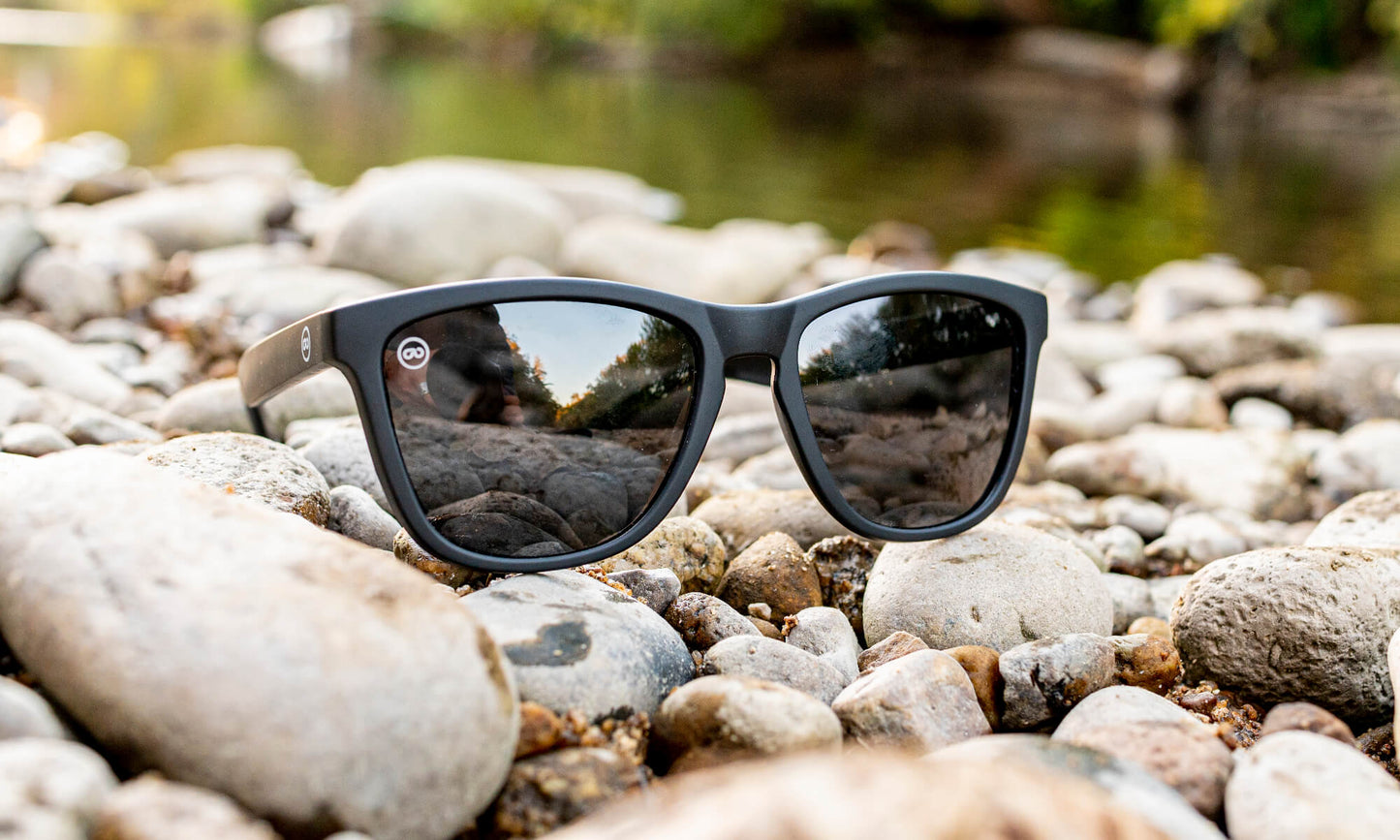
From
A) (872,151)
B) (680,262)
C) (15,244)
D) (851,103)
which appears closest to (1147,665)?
(15,244)

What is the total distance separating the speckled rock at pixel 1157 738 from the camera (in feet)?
3.98

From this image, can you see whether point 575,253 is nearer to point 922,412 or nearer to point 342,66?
point 922,412

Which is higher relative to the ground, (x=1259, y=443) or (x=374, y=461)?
(x=374, y=461)

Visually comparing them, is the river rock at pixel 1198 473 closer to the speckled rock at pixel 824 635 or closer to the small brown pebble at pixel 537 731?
the speckled rock at pixel 824 635

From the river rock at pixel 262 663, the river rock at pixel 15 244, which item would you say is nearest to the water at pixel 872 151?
the river rock at pixel 15 244

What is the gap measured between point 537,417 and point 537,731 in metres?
0.56

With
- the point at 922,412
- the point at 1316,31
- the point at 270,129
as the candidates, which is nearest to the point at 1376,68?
the point at 1316,31

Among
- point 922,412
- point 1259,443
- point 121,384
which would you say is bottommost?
point 1259,443

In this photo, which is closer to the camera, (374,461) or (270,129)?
(374,461)

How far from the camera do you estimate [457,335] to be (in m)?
1.52

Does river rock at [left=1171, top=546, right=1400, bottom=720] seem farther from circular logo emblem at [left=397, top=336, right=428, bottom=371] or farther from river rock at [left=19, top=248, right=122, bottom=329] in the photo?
river rock at [left=19, top=248, right=122, bottom=329]

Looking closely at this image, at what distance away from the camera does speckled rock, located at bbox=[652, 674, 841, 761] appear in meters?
1.21

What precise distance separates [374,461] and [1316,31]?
30206 millimetres

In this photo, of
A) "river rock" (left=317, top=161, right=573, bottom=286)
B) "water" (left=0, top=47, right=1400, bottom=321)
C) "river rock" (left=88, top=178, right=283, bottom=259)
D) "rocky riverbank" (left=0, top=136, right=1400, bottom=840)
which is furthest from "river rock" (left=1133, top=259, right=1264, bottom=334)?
"river rock" (left=88, top=178, right=283, bottom=259)
